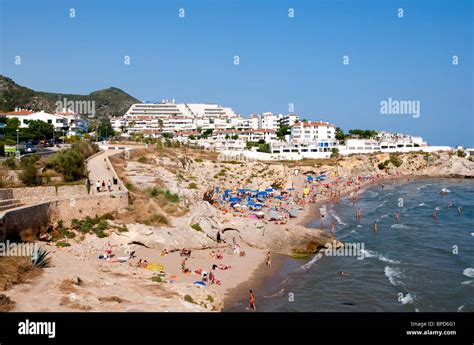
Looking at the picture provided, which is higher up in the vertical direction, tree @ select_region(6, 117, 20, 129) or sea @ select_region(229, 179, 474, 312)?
tree @ select_region(6, 117, 20, 129)

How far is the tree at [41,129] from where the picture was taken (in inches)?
2394

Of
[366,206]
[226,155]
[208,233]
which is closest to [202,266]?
[208,233]

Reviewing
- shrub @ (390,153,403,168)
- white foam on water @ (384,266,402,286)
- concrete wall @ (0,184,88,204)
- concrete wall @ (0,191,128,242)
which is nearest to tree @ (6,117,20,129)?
concrete wall @ (0,184,88,204)

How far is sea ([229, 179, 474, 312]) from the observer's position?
61.1ft

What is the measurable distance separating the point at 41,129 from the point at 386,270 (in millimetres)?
52918

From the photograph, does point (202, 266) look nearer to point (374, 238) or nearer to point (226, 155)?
point (374, 238)

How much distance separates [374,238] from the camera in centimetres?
3175

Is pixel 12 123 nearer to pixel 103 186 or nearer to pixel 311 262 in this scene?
pixel 103 186

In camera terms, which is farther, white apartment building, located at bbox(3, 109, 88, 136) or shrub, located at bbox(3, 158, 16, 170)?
white apartment building, located at bbox(3, 109, 88, 136)

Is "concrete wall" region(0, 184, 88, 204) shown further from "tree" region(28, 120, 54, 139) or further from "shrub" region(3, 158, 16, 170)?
"tree" region(28, 120, 54, 139)

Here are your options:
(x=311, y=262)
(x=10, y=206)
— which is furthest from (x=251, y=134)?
(x=10, y=206)

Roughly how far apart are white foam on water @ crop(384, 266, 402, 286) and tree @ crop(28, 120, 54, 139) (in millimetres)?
51921

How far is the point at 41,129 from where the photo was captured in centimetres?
6153
